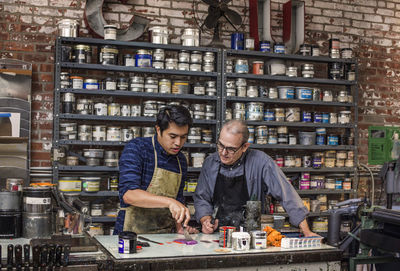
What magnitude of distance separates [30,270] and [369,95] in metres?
4.28

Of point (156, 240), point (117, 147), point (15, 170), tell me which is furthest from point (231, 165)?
point (15, 170)

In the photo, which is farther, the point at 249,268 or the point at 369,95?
the point at 369,95

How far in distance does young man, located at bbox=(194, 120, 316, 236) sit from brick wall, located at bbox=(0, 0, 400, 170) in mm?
1690

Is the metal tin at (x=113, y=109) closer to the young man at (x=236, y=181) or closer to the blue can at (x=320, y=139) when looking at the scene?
the young man at (x=236, y=181)

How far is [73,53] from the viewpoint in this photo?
4.24m

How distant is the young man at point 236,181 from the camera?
326cm

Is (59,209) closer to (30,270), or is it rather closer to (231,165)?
(30,270)

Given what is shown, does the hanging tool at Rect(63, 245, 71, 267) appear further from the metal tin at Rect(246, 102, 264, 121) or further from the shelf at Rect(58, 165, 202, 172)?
the metal tin at Rect(246, 102, 264, 121)

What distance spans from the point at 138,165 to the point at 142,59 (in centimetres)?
142

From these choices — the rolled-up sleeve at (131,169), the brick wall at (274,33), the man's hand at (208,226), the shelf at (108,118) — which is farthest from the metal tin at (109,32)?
the man's hand at (208,226)

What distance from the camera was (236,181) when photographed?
3.37 metres

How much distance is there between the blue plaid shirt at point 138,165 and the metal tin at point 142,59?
1.18 meters

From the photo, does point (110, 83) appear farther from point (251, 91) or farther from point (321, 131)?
point (321, 131)

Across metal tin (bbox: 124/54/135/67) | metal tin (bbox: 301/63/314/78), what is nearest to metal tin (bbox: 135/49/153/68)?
metal tin (bbox: 124/54/135/67)
